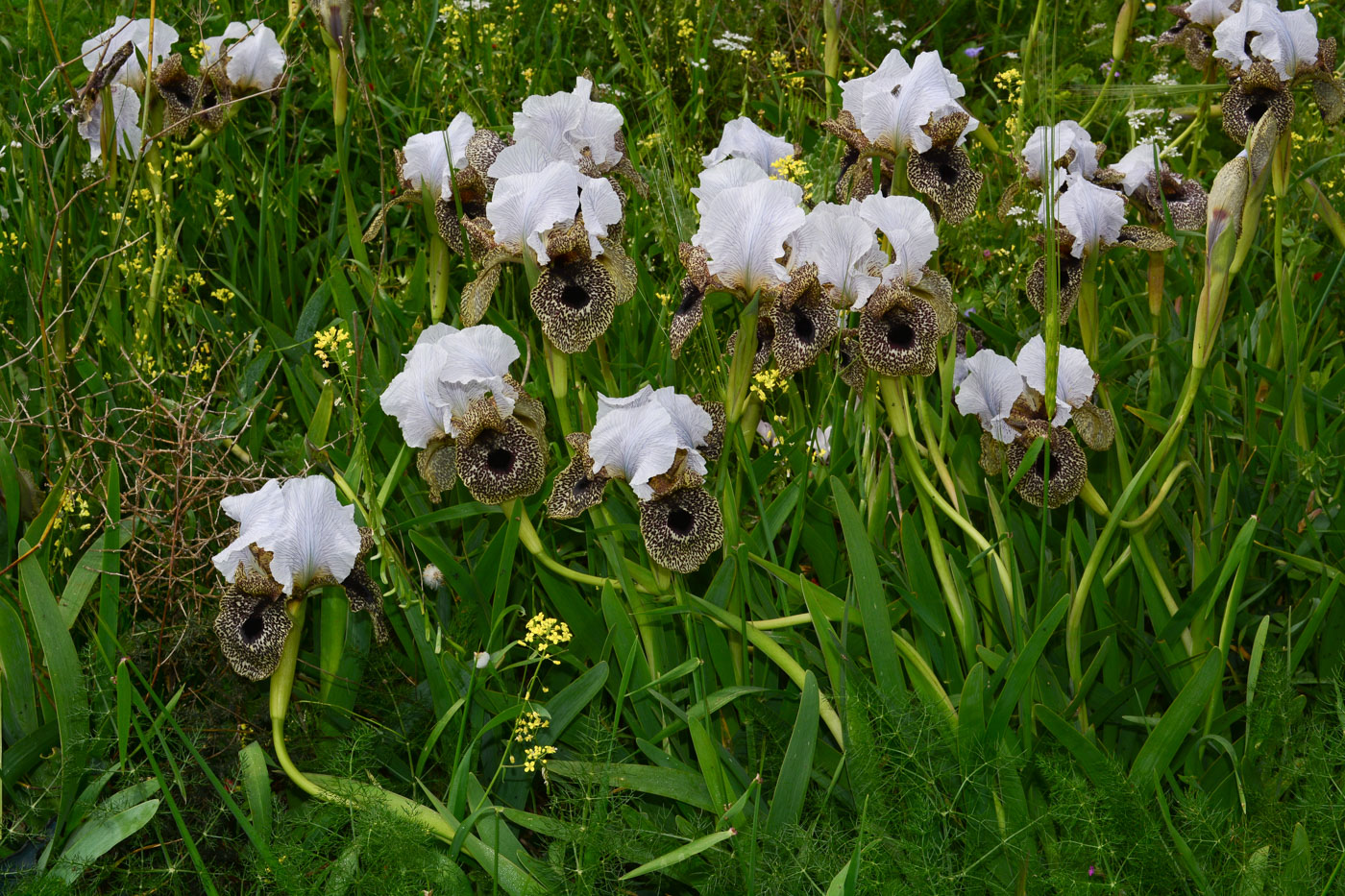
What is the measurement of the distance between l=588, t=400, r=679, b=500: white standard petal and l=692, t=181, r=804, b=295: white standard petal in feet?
1.08

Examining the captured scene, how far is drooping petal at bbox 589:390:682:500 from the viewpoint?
6.32 feet

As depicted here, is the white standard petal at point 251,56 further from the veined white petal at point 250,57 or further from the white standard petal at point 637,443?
the white standard petal at point 637,443

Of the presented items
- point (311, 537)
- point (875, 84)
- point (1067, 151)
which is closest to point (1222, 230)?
point (1067, 151)

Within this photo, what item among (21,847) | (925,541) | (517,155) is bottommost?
(21,847)

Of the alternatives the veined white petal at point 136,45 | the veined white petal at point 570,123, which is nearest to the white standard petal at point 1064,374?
the veined white petal at point 570,123

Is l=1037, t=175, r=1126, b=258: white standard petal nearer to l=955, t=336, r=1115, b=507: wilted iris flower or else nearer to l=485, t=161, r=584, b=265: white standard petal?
l=955, t=336, r=1115, b=507: wilted iris flower

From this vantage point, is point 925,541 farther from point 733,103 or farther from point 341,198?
point 733,103

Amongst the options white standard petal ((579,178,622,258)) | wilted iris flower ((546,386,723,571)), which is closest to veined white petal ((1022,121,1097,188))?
white standard petal ((579,178,622,258))

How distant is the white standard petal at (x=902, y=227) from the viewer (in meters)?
2.05

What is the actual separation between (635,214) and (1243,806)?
2275mm

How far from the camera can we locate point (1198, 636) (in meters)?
2.12

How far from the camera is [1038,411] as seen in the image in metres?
2.09

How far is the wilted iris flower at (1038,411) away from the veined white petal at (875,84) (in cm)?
71

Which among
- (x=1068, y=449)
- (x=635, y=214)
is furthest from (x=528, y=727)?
(x=635, y=214)
